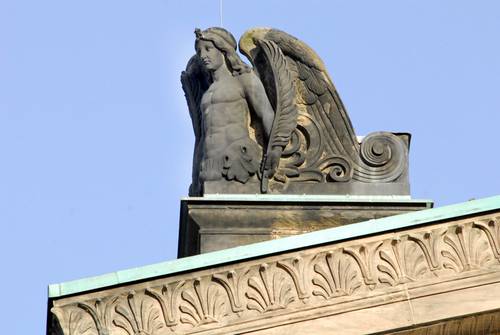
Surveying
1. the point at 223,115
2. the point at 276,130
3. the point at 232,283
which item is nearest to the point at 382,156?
the point at 276,130

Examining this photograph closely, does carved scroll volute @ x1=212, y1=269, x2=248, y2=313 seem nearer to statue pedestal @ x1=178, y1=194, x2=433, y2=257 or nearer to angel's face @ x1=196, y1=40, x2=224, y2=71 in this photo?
statue pedestal @ x1=178, y1=194, x2=433, y2=257

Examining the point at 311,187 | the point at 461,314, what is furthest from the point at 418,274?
the point at 311,187

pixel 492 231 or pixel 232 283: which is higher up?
pixel 492 231

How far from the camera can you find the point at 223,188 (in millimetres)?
32281

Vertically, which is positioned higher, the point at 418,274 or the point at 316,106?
the point at 316,106

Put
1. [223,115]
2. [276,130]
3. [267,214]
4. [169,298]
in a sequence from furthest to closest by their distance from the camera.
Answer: [223,115], [276,130], [267,214], [169,298]

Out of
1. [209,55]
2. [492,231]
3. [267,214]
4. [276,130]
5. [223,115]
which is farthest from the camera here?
[209,55]

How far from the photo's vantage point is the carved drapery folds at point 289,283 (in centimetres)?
2739

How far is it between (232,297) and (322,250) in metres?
1.13

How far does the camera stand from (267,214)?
3200 cm

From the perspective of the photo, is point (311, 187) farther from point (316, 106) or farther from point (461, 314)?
point (461, 314)

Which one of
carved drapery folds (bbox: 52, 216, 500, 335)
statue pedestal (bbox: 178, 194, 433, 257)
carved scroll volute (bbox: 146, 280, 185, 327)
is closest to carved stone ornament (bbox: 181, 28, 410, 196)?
statue pedestal (bbox: 178, 194, 433, 257)

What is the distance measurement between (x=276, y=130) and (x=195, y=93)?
1805mm

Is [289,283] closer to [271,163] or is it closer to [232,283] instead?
[232,283]
